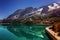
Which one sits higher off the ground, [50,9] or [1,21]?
[50,9]

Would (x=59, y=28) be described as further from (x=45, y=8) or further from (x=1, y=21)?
(x=45, y=8)

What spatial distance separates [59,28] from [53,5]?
93.8 metres

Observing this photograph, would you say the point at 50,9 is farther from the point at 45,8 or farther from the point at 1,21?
the point at 1,21

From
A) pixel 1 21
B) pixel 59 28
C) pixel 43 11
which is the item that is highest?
pixel 43 11

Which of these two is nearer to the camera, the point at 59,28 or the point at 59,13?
the point at 59,28

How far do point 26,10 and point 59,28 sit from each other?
335ft

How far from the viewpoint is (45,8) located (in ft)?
366

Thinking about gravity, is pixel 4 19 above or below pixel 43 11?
below

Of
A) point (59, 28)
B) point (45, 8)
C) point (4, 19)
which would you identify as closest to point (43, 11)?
point (45, 8)

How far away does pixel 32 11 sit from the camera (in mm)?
119062

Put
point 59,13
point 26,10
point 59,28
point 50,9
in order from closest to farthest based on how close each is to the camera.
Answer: point 59,28 < point 59,13 < point 50,9 < point 26,10

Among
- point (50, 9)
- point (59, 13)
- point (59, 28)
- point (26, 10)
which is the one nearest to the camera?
point (59, 28)

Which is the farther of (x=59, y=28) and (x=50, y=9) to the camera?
(x=50, y=9)

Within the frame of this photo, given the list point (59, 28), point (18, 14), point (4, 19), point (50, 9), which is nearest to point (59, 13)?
point (50, 9)
